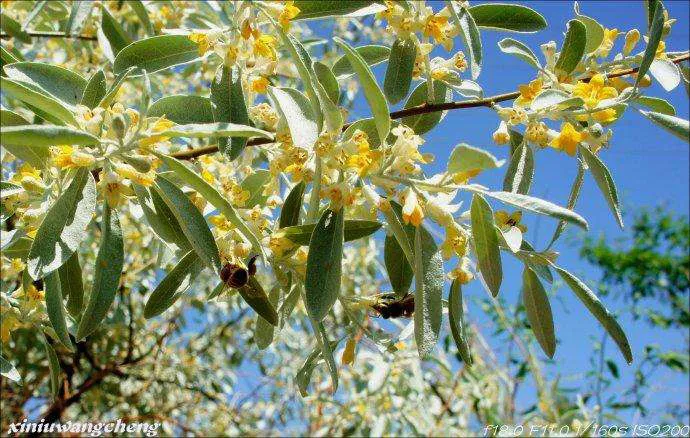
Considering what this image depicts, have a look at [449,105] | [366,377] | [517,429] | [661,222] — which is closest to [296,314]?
[366,377]

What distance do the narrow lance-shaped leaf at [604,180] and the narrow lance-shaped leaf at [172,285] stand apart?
71 cm

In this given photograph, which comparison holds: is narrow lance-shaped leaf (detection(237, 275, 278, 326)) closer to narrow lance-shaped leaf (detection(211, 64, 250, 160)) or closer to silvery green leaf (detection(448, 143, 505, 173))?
narrow lance-shaped leaf (detection(211, 64, 250, 160))

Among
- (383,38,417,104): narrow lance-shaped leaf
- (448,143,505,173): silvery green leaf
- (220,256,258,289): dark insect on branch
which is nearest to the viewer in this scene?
(448,143,505,173): silvery green leaf

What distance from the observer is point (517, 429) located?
2.61m

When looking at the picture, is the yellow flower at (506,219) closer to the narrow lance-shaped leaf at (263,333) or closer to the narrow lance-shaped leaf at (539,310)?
the narrow lance-shaped leaf at (539,310)

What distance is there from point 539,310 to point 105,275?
29.4 inches

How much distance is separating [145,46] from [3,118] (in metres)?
0.29

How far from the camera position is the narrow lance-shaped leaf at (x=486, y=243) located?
41.6 inches

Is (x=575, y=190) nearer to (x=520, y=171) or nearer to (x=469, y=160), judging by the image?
(x=520, y=171)

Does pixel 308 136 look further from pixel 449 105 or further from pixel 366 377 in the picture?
pixel 366 377

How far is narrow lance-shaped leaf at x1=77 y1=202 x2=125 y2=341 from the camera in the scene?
1.06 meters

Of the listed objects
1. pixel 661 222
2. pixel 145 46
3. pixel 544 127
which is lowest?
pixel 661 222

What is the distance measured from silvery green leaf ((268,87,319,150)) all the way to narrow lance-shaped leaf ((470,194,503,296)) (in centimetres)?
28

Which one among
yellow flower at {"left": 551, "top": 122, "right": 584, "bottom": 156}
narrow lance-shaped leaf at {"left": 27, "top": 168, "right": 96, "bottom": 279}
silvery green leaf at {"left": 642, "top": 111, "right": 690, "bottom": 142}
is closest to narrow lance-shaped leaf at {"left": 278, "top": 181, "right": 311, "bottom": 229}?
narrow lance-shaped leaf at {"left": 27, "top": 168, "right": 96, "bottom": 279}
